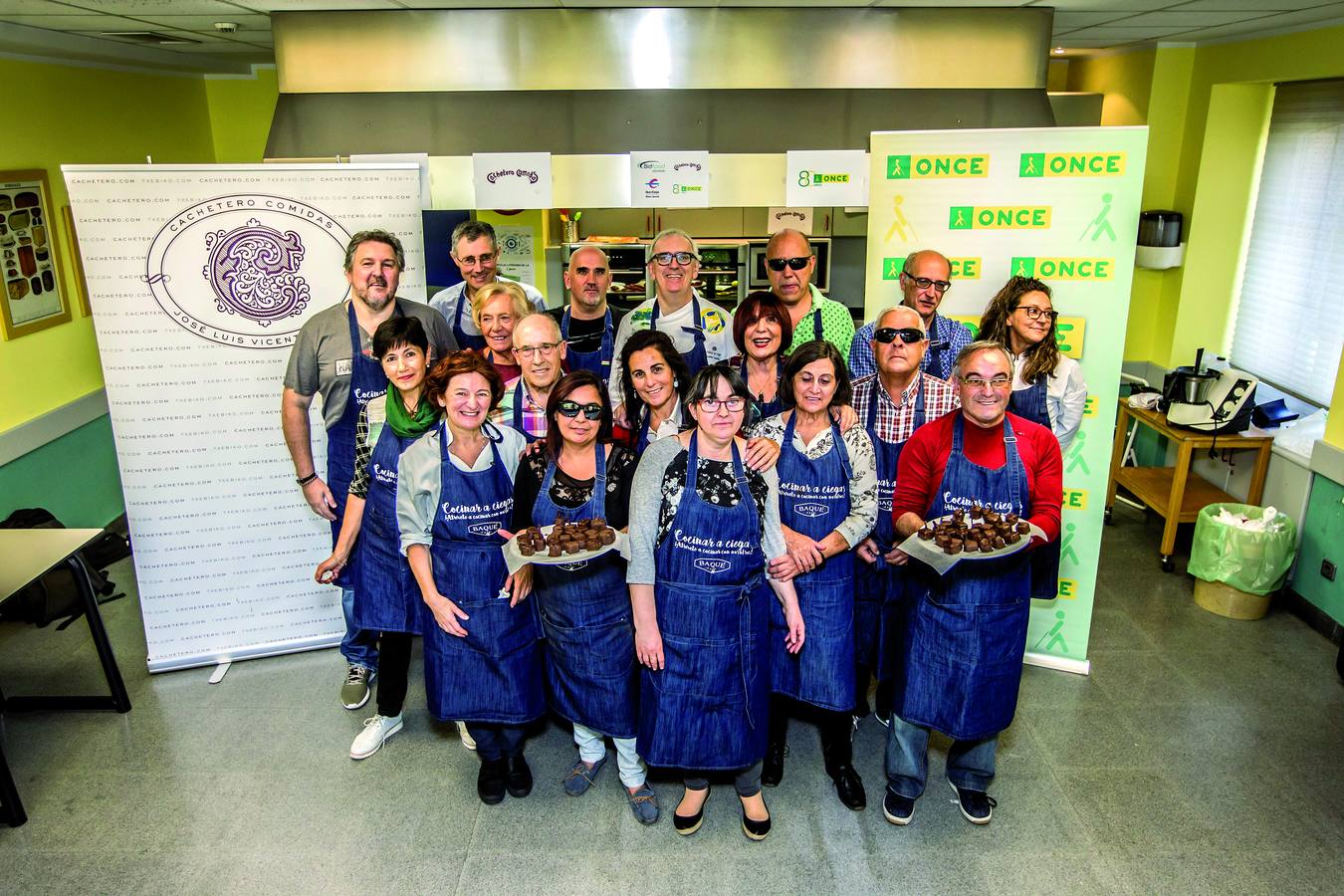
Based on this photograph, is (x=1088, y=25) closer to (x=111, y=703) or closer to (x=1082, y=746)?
(x=1082, y=746)

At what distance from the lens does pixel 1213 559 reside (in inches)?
185

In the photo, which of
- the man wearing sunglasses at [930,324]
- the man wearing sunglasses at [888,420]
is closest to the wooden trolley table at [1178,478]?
the man wearing sunglasses at [930,324]

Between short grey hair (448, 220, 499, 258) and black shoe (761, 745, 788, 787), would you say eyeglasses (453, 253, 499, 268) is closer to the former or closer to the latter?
short grey hair (448, 220, 499, 258)

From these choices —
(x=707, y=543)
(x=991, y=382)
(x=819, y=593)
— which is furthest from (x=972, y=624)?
(x=707, y=543)

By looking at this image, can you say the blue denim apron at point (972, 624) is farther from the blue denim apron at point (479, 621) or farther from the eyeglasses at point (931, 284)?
the blue denim apron at point (479, 621)

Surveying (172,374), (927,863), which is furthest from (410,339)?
(927,863)

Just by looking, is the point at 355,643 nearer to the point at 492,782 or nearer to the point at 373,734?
the point at 373,734

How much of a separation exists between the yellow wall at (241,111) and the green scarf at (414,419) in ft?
16.8

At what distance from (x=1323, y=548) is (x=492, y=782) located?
4.15m

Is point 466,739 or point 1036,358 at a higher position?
point 1036,358

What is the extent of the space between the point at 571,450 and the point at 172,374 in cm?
204

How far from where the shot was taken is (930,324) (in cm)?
367

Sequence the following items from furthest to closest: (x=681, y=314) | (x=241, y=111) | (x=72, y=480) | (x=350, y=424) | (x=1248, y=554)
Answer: (x=241, y=111), (x=72, y=480), (x=1248, y=554), (x=681, y=314), (x=350, y=424)

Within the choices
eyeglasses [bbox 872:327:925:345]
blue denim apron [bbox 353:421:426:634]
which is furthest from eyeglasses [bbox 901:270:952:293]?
blue denim apron [bbox 353:421:426:634]
